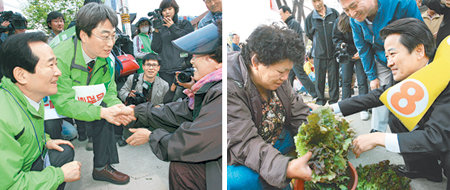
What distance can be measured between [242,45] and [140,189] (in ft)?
2.73

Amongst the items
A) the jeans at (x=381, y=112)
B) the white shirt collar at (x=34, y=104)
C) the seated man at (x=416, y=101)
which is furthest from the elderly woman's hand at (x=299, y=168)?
the white shirt collar at (x=34, y=104)

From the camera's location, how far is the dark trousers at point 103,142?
1350 millimetres

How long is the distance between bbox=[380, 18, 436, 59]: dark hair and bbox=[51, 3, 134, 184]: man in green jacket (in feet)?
3.97

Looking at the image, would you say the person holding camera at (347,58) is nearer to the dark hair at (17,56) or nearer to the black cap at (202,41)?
the black cap at (202,41)

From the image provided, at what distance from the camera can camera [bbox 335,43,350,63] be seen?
4.67 feet

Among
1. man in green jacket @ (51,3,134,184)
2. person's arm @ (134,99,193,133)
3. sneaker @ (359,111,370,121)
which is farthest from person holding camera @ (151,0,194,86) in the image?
sneaker @ (359,111,370,121)

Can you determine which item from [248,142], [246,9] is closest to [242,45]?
[246,9]

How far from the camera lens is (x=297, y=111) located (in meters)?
1.47

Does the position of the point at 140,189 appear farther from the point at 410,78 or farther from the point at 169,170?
the point at 410,78

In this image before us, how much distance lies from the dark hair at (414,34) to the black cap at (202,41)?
0.78m

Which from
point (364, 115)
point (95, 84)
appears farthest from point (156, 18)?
point (364, 115)

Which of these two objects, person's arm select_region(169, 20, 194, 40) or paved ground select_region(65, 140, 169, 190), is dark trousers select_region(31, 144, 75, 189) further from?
person's arm select_region(169, 20, 194, 40)

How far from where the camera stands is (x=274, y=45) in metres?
1.31

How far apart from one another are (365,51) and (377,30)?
107mm
